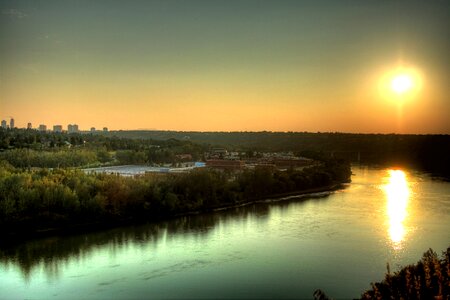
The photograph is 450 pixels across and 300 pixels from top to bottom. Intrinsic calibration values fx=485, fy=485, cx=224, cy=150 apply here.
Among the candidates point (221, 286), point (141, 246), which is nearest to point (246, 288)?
point (221, 286)

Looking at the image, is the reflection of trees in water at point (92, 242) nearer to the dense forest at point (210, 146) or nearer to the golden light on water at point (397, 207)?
the golden light on water at point (397, 207)

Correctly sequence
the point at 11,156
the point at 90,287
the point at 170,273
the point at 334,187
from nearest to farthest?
the point at 90,287, the point at 170,273, the point at 11,156, the point at 334,187

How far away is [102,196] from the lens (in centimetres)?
1216

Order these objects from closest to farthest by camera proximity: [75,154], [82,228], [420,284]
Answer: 1. [420,284]
2. [82,228]
3. [75,154]

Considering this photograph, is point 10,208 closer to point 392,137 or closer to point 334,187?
point 334,187

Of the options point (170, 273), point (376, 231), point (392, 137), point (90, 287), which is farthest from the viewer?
point (392, 137)

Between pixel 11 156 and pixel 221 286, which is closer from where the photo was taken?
pixel 221 286

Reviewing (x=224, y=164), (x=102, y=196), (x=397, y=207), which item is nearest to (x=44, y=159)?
(x=102, y=196)

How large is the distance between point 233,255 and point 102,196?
460cm

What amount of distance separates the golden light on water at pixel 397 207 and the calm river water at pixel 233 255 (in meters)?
0.06

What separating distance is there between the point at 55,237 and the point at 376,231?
7.12 m

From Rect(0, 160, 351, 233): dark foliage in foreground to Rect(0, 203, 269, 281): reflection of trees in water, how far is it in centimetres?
78

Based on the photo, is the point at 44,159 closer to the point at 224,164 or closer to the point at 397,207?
the point at 224,164

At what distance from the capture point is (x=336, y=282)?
7.46 meters
